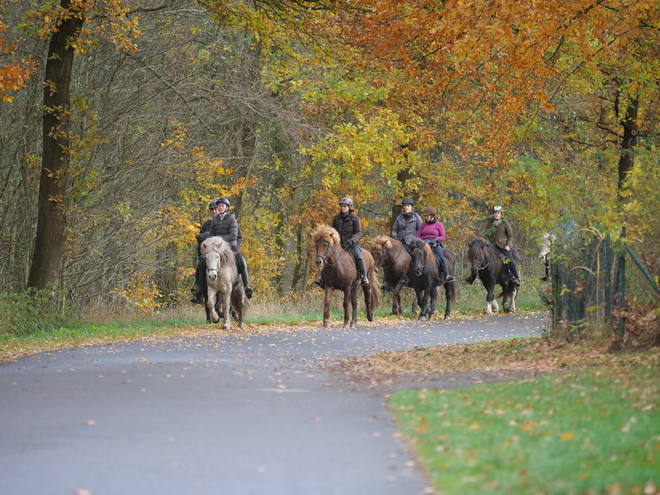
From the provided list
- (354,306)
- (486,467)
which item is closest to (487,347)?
(354,306)

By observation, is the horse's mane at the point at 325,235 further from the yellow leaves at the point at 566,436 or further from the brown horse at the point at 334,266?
the yellow leaves at the point at 566,436

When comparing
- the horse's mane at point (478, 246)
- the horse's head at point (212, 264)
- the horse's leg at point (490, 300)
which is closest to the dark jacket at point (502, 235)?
the horse's mane at point (478, 246)

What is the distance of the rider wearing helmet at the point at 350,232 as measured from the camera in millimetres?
22828

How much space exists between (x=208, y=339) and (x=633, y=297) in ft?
26.7

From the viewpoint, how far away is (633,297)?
44.9 ft

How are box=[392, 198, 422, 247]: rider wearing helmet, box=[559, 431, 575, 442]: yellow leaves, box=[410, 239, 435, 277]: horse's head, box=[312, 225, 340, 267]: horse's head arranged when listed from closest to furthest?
1. box=[559, 431, 575, 442]: yellow leaves
2. box=[312, 225, 340, 267]: horse's head
3. box=[410, 239, 435, 277]: horse's head
4. box=[392, 198, 422, 247]: rider wearing helmet

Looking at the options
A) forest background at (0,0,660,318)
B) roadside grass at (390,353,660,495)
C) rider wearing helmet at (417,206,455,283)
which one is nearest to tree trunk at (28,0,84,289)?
forest background at (0,0,660,318)

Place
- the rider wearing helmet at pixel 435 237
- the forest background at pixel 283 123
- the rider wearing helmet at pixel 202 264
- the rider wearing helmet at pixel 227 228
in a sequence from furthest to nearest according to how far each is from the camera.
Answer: the rider wearing helmet at pixel 435 237, the rider wearing helmet at pixel 202 264, the rider wearing helmet at pixel 227 228, the forest background at pixel 283 123

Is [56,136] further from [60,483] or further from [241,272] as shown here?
[60,483]

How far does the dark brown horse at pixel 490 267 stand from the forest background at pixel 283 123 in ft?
4.58

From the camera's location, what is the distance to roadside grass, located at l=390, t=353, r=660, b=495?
5840 millimetres

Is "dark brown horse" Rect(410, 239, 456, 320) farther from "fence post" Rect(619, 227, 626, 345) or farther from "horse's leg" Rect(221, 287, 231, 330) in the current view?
"fence post" Rect(619, 227, 626, 345)

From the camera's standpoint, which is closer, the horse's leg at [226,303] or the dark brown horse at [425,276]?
the horse's leg at [226,303]

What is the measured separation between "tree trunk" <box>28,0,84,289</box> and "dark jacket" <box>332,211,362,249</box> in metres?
6.23
